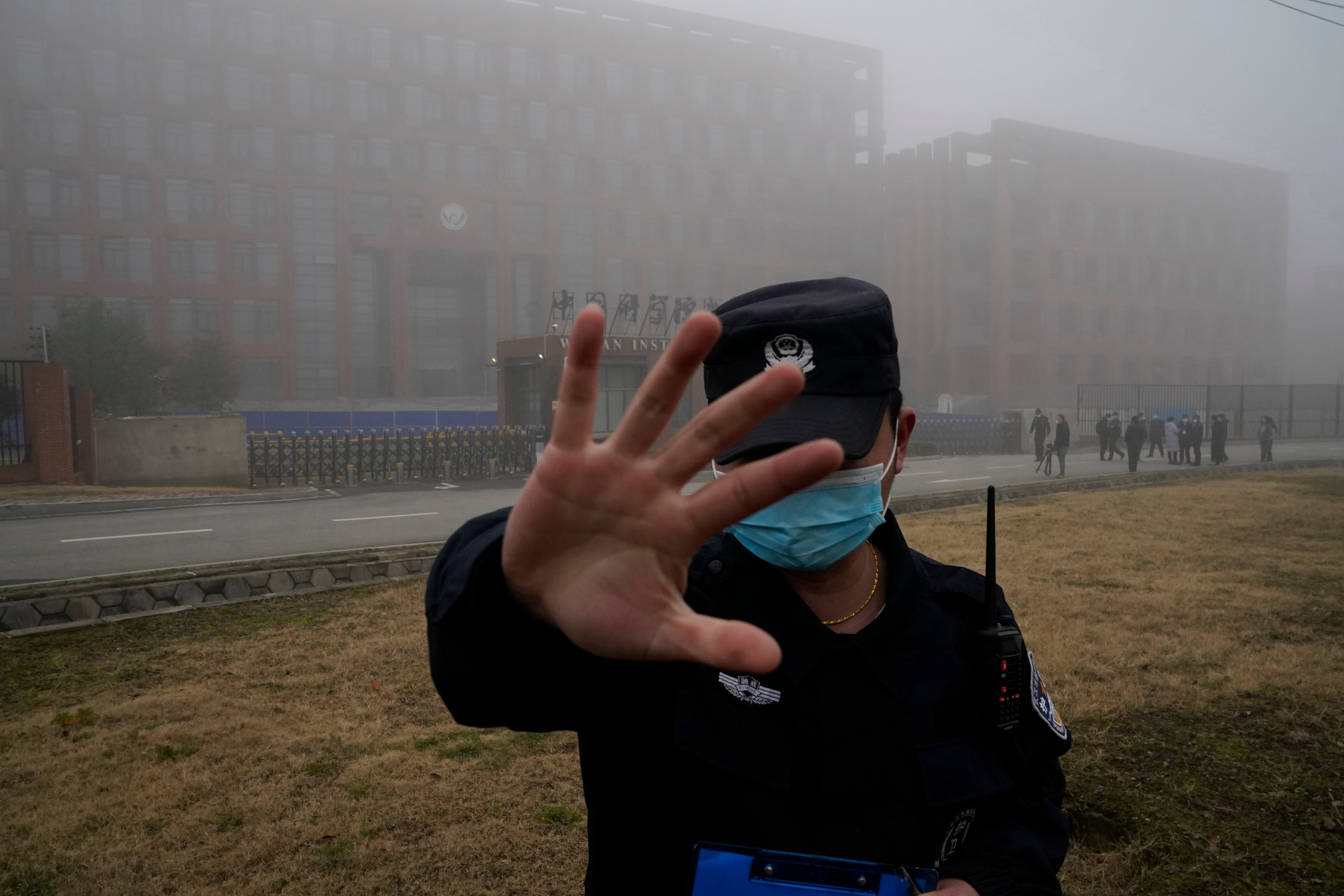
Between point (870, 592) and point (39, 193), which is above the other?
point (39, 193)

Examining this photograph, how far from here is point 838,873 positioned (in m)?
1.31

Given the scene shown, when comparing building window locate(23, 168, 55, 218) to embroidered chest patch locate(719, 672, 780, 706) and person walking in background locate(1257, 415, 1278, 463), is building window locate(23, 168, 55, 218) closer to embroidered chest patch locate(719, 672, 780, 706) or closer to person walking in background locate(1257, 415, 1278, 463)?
person walking in background locate(1257, 415, 1278, 463)

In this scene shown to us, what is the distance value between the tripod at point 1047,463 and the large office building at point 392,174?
2653 centimetres

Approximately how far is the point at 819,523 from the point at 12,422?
Result: 20285mm

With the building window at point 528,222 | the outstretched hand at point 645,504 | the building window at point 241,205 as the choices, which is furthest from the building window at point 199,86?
the outstretched hand at point 645,504

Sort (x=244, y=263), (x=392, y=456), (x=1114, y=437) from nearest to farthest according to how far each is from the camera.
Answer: (x=392, y=456) → (x=1114, y=437) → (x=244, y=263)

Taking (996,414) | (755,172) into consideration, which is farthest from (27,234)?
(996,414)

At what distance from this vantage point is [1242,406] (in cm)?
3569

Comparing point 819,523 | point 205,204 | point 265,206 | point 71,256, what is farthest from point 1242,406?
point 71,256

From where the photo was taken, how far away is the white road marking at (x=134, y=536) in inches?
425

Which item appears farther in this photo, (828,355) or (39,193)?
(39,193)

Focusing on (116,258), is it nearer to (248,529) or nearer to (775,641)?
(248,529)

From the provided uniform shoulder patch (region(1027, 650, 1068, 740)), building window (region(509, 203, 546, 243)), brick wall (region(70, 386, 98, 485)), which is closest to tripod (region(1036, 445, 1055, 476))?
uniform shoulder patch (region(1027, 650, 1068, 740))

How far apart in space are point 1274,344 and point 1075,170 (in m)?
26.0
